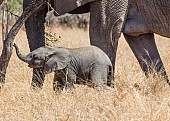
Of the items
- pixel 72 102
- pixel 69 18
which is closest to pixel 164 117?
pixel 72 102

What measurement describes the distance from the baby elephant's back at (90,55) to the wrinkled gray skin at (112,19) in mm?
327

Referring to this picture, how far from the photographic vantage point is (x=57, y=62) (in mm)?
5516

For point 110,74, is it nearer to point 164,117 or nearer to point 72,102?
point 72,102

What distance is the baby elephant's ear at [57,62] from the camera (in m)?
5.52

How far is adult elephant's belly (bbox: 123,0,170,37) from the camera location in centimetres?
607

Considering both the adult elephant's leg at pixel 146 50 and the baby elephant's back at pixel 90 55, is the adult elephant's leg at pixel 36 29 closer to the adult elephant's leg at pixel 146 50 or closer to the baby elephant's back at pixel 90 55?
the baby elephant's back at pixel 90 55

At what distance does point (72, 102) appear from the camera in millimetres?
4891

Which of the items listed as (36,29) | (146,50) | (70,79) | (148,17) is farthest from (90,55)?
(146,50)

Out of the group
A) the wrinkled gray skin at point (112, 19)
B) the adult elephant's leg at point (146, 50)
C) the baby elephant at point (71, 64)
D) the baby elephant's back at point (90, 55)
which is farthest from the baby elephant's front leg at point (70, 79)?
the adult elephant's leg at point (146, 50)

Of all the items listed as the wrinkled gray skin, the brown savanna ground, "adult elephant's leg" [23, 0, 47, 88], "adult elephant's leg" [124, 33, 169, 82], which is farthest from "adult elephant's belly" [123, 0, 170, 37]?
"adult elephant's leg" [23, 0, 47, 88]

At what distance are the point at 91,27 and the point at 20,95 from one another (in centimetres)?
114

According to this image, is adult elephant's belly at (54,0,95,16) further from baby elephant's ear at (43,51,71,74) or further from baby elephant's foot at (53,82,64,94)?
baby elephant's foot at (53,82,64,94)

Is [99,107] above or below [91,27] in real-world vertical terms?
below

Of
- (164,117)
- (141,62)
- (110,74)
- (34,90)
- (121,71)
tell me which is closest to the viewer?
(164,117)
